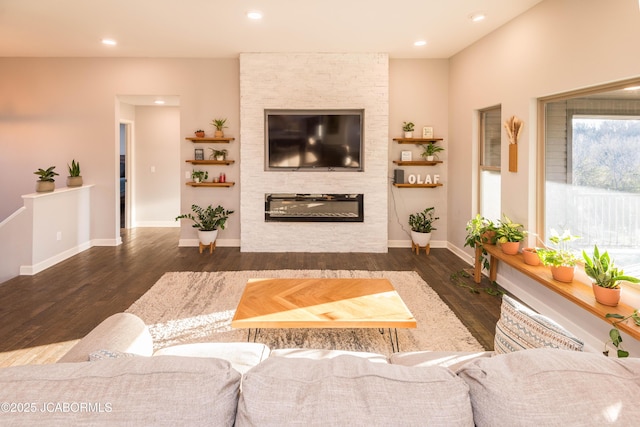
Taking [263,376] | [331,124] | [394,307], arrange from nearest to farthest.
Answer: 1. [263,376]
2. [394,307]
3. [331,124]

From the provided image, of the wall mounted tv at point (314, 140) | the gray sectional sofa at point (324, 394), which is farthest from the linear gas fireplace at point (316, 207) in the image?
the gray sectional sofa at point (324, 394)

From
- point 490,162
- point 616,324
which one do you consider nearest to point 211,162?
point 490,162

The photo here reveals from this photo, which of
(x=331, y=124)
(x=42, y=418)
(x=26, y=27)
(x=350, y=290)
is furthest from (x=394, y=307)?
(x=26, y=27)

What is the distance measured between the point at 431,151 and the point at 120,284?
4421 mm

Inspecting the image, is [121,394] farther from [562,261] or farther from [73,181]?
[73,181]

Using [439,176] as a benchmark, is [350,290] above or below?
below

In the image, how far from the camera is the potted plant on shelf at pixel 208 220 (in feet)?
19.2

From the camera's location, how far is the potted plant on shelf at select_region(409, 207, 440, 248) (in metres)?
5.83

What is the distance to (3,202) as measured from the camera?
6109mm

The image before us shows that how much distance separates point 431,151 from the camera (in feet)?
19.4

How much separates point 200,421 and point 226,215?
5.45 meters

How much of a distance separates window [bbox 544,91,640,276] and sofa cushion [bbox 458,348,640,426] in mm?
2361

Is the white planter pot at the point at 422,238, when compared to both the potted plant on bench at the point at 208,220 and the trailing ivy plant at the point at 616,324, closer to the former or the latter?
the potted plant on bench at the point at 208,220

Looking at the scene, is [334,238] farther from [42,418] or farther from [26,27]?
[42,418]
